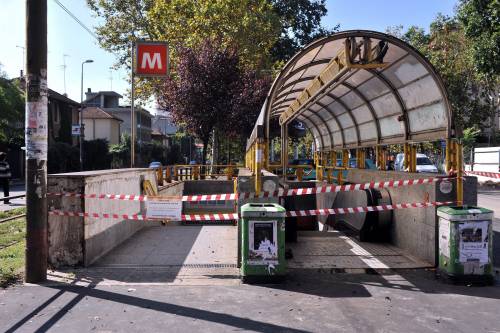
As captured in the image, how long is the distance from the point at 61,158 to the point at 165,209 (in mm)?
36678

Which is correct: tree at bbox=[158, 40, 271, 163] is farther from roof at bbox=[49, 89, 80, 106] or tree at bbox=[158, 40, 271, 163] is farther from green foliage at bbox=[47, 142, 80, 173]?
roof at bbox=[49, 89, 80, 106]

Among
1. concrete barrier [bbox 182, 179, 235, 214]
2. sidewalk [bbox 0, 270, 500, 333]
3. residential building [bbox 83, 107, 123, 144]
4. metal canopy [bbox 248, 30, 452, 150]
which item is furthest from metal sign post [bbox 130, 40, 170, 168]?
residential building [bbox 83, 107, 123, 144]

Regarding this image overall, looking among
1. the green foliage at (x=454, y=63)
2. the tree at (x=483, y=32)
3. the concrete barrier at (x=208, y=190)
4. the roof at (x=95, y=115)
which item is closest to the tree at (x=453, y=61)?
the green foliage at (x=454, y=63)

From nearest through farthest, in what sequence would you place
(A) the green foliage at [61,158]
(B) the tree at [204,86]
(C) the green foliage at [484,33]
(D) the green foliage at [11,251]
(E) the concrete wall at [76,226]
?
1. (D) the green foliage at [11,251]
2. (E) the concrete wall at [76,226]
3. (C) the green foliage at [484,33]
4. (B) the tree at [204,86]
5. (A) the green foliage at [61,158]

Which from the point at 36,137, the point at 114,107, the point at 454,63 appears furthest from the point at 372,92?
the point at 114,107

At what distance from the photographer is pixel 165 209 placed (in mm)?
7770

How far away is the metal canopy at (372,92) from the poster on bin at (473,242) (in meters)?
1.74

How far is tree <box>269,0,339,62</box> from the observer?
38.6 m

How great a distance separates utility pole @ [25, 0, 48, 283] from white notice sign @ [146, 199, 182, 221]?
1.58 meters

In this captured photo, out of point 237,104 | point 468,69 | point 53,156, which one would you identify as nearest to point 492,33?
point 237,104

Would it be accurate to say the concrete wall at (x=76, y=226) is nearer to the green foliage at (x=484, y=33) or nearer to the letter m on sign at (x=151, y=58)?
the letter m on sign at (x=151, y=58)

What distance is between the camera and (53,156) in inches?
1598

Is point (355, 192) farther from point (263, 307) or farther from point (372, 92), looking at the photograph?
point (263, 307)

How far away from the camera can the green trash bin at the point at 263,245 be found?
652 centimetres
